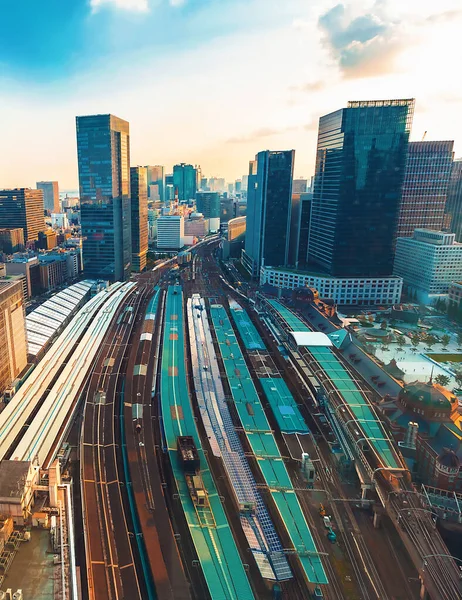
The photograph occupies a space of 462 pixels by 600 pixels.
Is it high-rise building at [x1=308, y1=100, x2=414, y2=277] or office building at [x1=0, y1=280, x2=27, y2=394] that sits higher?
high-rise building at [x1=308, y1=100, x2=414, y2=277]

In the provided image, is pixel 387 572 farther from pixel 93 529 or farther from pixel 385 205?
pixel 385 205

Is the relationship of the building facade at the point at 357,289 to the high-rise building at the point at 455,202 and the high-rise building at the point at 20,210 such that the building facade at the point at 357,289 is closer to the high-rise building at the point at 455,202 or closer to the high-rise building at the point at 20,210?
the high-rise building at the point at 455,202

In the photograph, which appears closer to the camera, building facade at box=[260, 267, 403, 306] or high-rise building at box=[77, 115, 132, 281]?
building facade at box=[260, 267, 403, 306]

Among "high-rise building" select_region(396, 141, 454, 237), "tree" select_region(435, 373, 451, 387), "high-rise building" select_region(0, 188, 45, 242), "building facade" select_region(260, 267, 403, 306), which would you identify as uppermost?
"high-rise building" select_region(396, 141, 454, 237)

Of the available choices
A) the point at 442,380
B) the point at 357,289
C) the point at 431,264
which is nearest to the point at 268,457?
the point at 442,380

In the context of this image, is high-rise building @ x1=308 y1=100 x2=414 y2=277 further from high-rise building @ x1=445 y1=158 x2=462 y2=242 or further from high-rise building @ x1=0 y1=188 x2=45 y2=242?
high-rise building @ x1=0 y1=188 x2=45 y2=242

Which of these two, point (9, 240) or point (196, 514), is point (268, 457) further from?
point (9, 240)

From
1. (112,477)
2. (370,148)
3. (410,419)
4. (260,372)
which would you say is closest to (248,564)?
(112,477)

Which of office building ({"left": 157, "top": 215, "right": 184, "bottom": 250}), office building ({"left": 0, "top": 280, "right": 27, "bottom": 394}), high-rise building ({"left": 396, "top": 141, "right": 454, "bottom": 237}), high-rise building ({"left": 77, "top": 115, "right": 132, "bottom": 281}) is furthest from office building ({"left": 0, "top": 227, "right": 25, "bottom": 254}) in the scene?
high-rise building ({"left": 396, "top": 141, "right": 454, "bottom": 237})
